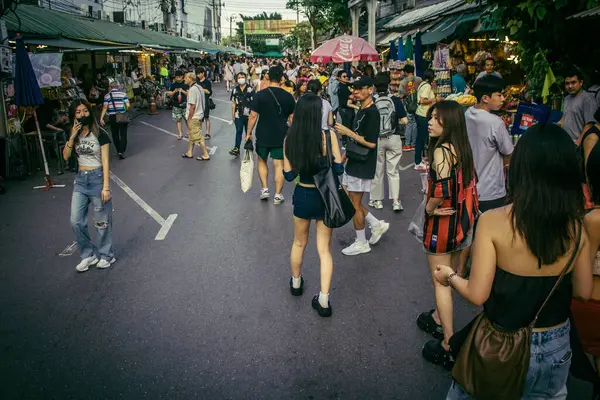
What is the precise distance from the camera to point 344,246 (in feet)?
19.5

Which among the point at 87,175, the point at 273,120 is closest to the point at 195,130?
the point at 273,120

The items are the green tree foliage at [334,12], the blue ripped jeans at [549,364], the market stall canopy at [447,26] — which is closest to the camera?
the blue ripped jeans at [549,364]

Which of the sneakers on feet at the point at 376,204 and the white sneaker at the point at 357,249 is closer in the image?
the white sneaker at the point at 357,249

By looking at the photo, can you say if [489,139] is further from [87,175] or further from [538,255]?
[87,175]

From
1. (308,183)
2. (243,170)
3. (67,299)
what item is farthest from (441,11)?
(67,299)

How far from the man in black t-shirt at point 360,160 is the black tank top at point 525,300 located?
3.29 meters

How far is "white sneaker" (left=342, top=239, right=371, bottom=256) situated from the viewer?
563cm

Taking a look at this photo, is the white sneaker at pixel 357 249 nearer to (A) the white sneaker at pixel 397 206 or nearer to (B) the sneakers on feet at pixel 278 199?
(A) the white sneaker at pixel 397 206

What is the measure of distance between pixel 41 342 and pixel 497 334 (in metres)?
3.51

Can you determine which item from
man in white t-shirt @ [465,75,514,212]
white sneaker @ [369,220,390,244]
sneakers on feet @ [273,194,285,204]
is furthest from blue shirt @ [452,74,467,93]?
man in white t-shirt @ [465,75,514,212]

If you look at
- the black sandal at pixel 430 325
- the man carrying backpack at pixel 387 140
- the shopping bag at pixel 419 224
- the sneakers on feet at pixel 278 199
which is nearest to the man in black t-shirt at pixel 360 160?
the man carrying backpack at pixel 387 140

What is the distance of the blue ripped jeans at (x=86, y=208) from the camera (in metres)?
5.20

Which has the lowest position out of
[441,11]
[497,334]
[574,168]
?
[497,334]

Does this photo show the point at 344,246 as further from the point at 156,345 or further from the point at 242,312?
the point at 156,345
